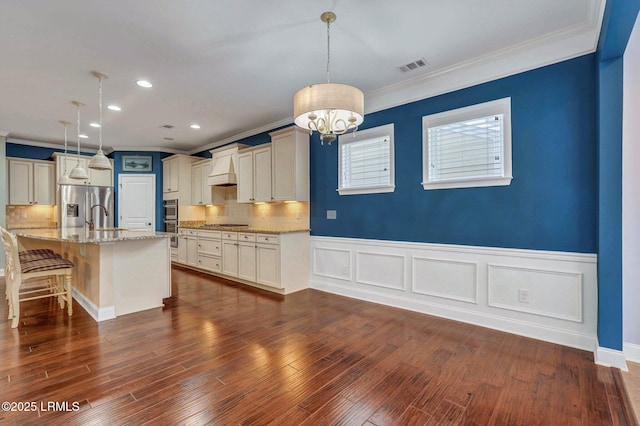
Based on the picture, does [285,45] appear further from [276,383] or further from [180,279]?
[180,279]

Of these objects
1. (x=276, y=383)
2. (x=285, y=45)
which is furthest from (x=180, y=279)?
(x=285, y=45)

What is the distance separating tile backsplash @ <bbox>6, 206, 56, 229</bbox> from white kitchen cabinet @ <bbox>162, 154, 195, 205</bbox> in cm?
233

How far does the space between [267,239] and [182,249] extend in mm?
2723

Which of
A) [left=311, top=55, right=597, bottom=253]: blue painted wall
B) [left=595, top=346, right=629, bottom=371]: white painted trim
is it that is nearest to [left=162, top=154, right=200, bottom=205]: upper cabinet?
[left=311, top=55, right=597, bottom=253]: blue painted wall

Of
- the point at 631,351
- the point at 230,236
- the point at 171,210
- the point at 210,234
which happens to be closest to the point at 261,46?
the point at 230,236

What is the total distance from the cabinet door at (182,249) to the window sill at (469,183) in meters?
4.85

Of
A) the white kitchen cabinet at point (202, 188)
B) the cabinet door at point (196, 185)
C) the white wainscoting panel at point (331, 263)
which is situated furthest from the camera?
the cabinet door at point (196, 185)

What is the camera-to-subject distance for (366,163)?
4.20 meters

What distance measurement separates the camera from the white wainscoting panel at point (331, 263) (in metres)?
4.36

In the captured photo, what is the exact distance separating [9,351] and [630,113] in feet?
17.9

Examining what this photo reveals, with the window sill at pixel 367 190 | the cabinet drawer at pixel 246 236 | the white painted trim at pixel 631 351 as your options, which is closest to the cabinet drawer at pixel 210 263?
the cabinet drawer at pixel 246 236

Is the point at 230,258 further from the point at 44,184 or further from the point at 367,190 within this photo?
the point at 44,184

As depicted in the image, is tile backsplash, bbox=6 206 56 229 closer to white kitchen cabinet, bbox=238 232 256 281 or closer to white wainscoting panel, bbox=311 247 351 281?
white kitchen cabinet, bbox=238 232 256 281

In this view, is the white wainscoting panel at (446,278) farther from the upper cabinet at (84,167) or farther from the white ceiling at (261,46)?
the upper cabinet at (84,167)
